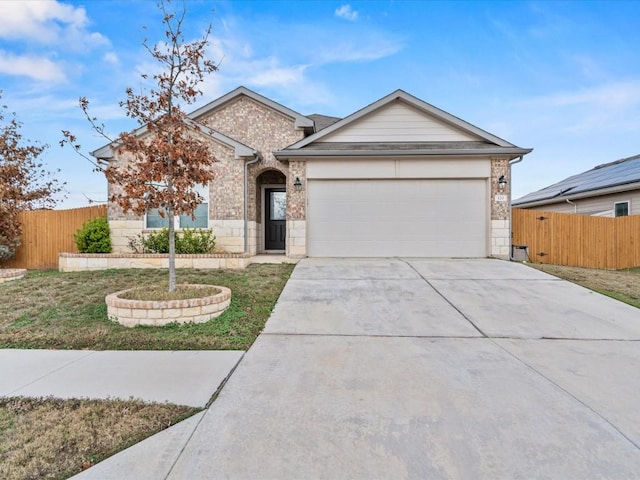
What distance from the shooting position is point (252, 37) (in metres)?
10.9

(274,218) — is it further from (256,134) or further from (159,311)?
(159,311)

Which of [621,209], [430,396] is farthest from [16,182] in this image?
[621,209]

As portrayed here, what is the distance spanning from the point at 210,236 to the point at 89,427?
801 centimetres

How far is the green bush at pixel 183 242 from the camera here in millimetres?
9508

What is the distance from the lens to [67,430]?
2.39 meters

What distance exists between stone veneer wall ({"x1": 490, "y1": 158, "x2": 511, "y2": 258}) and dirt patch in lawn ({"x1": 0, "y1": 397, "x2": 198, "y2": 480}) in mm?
10279

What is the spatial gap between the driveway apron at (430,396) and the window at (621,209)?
11.0m

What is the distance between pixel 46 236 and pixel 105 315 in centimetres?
811

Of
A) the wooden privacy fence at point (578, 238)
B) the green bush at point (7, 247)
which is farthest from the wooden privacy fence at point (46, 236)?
the wooden privacy fence at point (578, 238)

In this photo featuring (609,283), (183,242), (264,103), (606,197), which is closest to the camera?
(609,283)

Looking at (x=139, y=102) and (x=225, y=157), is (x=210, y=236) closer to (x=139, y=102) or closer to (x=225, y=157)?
(x=225, y=157)

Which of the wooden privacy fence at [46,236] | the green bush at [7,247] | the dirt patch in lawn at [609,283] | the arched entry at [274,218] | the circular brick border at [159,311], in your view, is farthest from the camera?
the arched entry at [274,218]

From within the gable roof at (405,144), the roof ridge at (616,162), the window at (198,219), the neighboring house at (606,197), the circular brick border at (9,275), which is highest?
the roof ridge at (616,162)

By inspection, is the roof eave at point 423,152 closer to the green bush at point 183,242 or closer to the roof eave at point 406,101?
the roof eave at point 406,101
